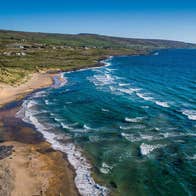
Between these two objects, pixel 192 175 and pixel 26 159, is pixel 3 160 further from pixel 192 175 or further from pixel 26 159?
pixel 192 175

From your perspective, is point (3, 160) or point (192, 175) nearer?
point (192, 175)

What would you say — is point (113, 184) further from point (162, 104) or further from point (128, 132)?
point (162, 104)

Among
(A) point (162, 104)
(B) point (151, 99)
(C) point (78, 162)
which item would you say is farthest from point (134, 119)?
(C) point (78, 162)

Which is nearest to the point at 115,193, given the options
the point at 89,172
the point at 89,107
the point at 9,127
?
the point at 89,172

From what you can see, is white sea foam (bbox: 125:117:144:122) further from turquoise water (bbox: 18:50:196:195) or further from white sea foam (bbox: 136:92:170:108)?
white sea foam (bbox: 136:92:170:108)

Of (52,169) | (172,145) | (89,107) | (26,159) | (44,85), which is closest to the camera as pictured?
(52,169)

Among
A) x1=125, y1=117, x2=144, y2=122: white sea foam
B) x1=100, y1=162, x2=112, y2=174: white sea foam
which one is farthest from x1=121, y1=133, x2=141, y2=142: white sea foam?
x1=100, y1=162, x2=112, y2=174: white sea foam

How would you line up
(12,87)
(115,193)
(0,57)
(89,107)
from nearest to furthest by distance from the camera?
(115,193) < (89,107) < (12,87) < (0,57)

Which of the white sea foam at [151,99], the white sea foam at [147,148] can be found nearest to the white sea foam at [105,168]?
the white sea foam at [147,148]
